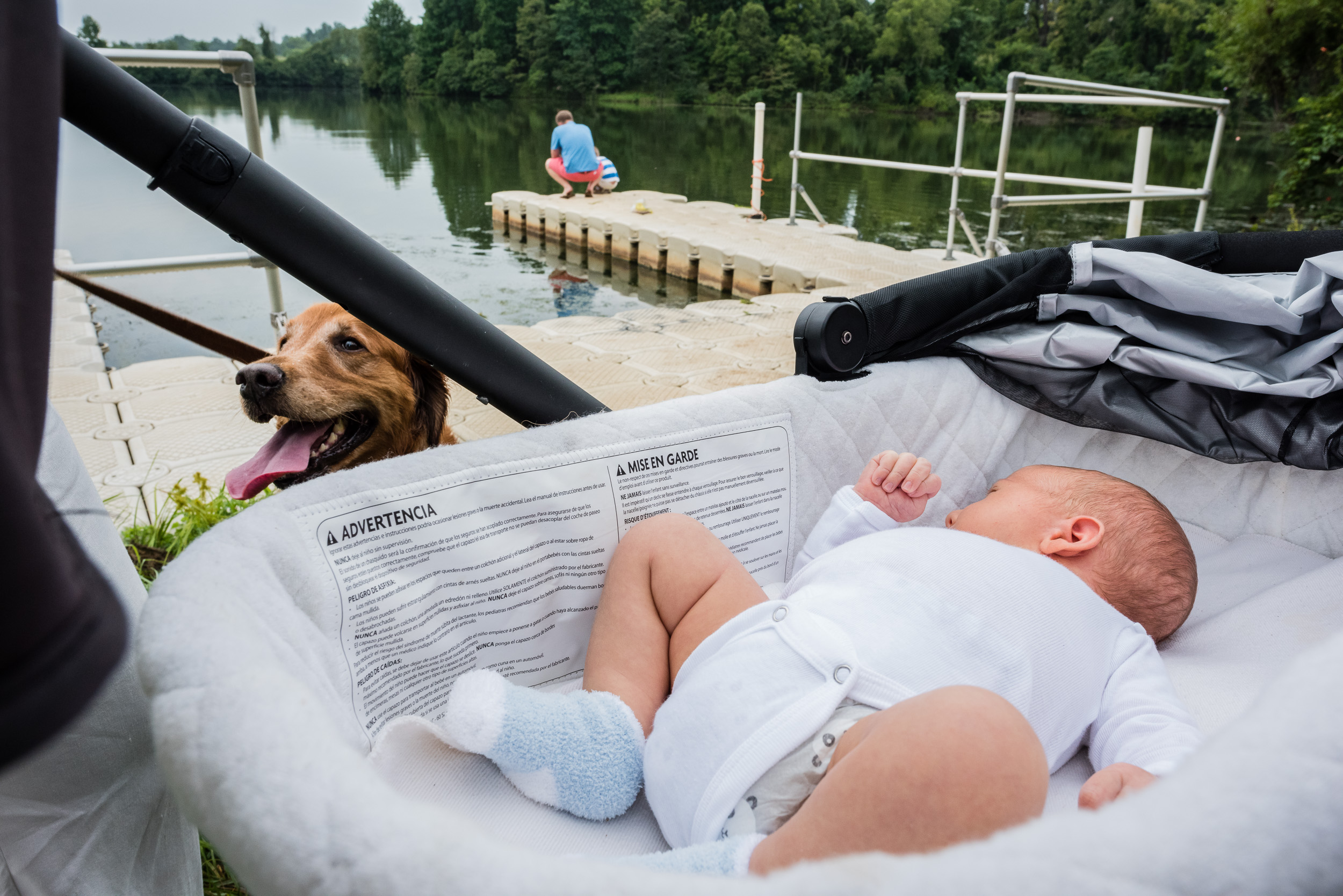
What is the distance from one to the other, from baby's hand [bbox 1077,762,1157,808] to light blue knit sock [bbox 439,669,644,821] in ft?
1.89

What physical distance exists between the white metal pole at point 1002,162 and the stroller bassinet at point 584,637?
11.4 feet

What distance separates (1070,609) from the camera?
1.25m

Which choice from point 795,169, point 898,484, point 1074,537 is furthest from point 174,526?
point 795,169

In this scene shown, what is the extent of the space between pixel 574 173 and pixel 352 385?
10966mm

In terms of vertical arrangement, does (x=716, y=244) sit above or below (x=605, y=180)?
below

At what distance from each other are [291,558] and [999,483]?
1.29 metres

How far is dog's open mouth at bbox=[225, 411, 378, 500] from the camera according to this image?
130cm

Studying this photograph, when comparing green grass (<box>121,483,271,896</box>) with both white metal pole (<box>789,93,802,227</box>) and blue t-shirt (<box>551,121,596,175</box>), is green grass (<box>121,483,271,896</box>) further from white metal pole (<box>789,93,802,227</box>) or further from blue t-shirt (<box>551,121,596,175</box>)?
blue t-shirt (<box>551,121,596,175</box>)

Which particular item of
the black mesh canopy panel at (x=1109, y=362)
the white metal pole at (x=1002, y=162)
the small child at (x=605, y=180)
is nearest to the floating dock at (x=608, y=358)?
the white metal pole at (x=1002, y=162)

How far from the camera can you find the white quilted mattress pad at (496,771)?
0.52 meters

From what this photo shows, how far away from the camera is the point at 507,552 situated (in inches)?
47.8

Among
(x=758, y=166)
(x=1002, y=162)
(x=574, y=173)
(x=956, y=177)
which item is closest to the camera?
(x=1002, y=162)

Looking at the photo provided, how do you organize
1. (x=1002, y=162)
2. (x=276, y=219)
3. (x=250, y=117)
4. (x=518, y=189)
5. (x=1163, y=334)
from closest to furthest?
(x=276, y=219) < (x=1163, y=334) < (x=250, y=117) < (x=1002, y=162) < (x=518, y=189)

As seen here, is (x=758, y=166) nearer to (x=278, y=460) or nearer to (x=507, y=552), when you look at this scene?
(x=278, y=460)
